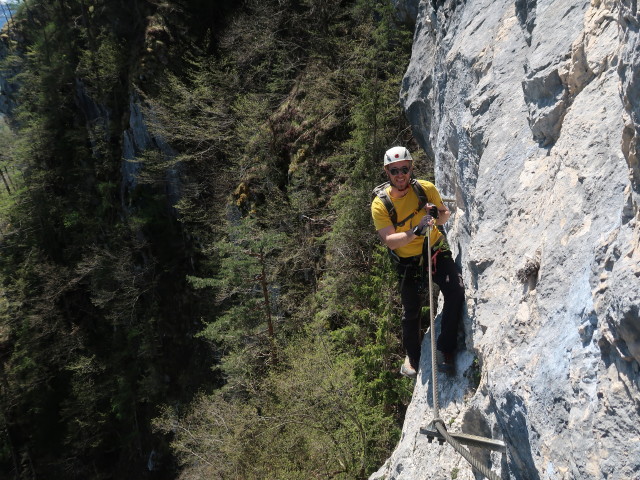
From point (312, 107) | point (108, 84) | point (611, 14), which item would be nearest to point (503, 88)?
point (611, 14)

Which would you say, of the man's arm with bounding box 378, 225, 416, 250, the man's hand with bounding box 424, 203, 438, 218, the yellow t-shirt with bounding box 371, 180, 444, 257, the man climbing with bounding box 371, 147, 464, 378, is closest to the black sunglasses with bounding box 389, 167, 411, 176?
the man climbing with bounding box 371, 147, 464, 378

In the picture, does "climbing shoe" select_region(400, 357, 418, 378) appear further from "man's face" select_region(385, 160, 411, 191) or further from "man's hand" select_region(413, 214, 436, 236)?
"man's face" select_region(385, 160, 411, 191)

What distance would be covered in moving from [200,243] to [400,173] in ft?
52.8

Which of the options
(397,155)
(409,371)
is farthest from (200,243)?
(397,155)

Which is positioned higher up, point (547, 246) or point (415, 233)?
point (547, 246)

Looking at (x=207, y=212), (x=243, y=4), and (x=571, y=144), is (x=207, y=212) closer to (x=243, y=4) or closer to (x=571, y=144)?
(x=243, y=4)

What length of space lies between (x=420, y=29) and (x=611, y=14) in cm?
588

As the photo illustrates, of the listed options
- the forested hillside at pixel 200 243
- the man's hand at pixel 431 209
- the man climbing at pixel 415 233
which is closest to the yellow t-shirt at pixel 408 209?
the man climbing at pixel 415 233

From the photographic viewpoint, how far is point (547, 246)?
7.18 feet

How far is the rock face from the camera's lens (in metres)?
1.55

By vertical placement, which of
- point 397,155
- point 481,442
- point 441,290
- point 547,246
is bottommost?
point 481,442

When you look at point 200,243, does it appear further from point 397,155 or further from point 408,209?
point 397,155

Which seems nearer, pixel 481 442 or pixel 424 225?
pixel 481 442

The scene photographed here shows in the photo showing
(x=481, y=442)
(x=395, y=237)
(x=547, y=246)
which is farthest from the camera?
(x=395, y=237)
